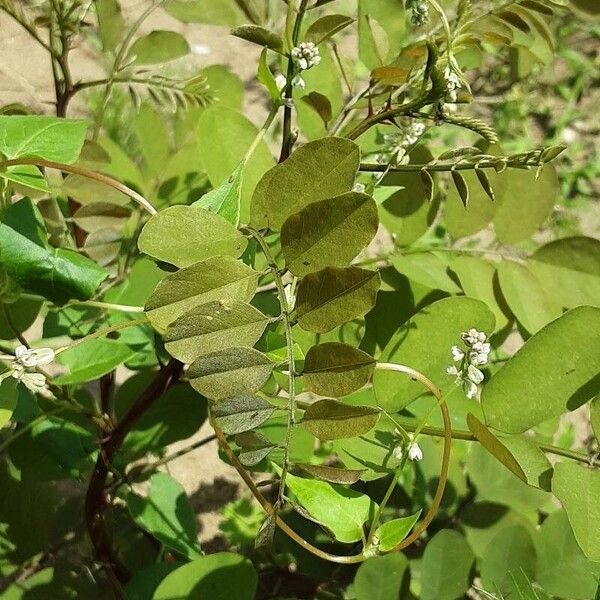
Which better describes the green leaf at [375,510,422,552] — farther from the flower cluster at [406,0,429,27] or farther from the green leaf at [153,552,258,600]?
the flower cluster at [406,0,429,27]

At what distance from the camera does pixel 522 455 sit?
708mm

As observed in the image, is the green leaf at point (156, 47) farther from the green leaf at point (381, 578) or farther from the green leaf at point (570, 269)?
the green leaf at point (381, 578)

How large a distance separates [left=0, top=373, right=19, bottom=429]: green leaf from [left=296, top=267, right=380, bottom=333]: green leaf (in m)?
0.26

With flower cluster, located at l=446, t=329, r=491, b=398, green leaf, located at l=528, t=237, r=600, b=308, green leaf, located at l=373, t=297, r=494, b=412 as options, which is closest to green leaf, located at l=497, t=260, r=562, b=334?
green leaf, located at l=528, t=237, r=600, b=308

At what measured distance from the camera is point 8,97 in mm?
1984

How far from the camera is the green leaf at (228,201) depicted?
60 centimetres

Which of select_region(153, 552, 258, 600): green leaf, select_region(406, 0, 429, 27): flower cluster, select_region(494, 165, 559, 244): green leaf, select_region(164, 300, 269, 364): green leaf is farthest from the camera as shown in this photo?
select_region(494, 165, 559, 244): green leaf

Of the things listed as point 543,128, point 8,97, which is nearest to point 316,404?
point 8,97

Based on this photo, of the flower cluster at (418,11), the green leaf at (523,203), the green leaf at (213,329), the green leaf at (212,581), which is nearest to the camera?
the green leaf at (213,329)

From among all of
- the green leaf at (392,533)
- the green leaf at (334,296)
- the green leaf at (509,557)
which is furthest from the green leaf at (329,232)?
the green leaf at (509,557)

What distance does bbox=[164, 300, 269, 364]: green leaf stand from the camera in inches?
20.9

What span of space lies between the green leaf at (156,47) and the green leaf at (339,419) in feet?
1.89

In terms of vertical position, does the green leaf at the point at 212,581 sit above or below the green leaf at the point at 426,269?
below

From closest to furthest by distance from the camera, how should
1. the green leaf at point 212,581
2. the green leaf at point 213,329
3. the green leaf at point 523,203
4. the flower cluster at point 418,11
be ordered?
the green leaf at point 213,329, the flower cluster at point 418,11, the green leaf at point 212,581, the green leaf at point 523,203
